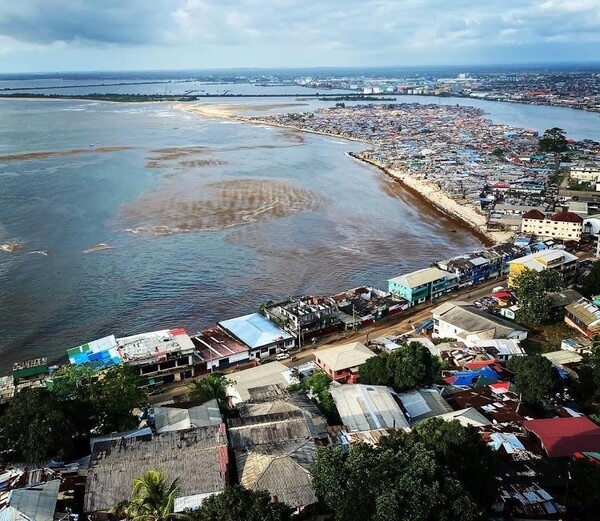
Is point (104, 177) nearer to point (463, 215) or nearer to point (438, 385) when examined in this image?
point (463, 215)

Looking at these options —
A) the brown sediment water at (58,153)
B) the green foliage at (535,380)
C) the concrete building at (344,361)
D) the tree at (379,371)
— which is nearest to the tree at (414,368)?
the tree at (379,371)

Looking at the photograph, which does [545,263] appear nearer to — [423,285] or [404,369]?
[423,285]

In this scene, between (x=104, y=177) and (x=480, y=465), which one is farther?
(x=104, y=177)

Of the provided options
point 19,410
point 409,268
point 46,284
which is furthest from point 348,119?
point 19,410

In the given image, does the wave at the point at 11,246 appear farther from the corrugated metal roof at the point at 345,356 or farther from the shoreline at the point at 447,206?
the shoreline at the point at 447,206

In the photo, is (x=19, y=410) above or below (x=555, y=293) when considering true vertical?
above

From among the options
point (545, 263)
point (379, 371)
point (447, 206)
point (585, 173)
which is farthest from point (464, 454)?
point (585, 173)

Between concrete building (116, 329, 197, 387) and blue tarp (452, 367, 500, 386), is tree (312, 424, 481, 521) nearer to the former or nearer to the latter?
blue tarp (452, 367, 500, 386)
